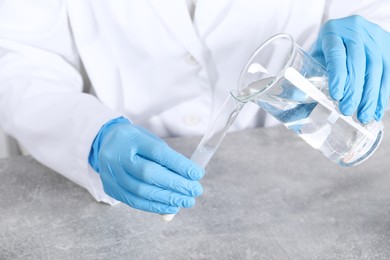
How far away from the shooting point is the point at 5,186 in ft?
3.70

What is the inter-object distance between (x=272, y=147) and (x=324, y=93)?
0.37m

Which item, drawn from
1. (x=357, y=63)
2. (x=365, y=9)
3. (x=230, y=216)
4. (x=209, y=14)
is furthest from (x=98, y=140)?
(x=365, y=9)

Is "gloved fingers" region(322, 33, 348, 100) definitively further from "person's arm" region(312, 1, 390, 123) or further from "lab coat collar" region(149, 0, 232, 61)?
"lab coat collar" region(149, 0, 232, 61)

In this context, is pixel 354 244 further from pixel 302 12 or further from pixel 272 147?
pixel 302 12

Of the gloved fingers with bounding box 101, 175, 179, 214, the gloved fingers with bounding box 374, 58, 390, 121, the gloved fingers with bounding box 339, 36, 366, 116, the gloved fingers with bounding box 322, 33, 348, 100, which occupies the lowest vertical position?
the gloved fingers with bounding box 101, 175, 179, 214

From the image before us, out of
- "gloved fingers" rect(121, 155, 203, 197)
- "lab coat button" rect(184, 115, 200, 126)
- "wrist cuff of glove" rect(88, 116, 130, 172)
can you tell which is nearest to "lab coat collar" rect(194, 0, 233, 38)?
"lab coat button" rect(184, 115, 200, 126)

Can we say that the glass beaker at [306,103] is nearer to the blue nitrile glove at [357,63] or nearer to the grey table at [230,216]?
the blue nitrile glove at [357,63]

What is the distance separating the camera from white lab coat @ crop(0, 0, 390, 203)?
1142mm

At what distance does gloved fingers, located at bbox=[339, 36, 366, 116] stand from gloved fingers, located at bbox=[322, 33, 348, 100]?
19mm

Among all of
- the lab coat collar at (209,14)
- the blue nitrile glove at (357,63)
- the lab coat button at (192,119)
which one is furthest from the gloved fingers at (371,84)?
the lab coat button at (192,119)

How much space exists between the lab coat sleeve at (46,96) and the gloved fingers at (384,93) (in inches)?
19.6

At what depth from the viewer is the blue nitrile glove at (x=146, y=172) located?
919mm

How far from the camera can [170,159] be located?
3.03 feet

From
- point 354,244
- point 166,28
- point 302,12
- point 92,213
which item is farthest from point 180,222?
point 302,12
